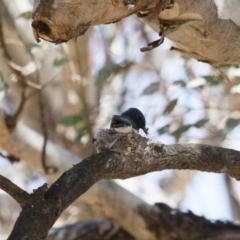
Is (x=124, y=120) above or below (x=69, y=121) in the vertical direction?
above

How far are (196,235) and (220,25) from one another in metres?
0.76

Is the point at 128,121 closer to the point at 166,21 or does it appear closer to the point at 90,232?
the point at 166,21

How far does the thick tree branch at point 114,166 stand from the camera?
54cm

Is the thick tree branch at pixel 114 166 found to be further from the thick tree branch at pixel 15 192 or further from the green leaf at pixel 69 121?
the green leaf at pixel 69 121

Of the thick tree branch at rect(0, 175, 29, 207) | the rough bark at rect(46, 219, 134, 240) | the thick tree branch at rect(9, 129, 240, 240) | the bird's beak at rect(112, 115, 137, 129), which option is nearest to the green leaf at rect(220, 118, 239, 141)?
the rough bark at rect(46, 219, 134, 240)

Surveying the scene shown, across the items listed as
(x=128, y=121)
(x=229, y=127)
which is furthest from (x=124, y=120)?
(x=229, y=127)

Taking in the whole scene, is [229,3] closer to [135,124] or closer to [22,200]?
[135,124]

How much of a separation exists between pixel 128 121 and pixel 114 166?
76 millimetres

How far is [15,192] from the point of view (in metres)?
0.57

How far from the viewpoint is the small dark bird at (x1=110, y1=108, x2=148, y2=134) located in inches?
27.6

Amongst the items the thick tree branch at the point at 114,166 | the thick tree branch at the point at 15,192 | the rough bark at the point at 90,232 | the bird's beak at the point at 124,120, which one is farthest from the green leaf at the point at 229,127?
the thick tree branch at the point at 15,192

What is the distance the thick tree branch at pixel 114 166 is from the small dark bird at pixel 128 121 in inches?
0.4

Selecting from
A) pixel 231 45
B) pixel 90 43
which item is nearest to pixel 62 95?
pixel 90 43

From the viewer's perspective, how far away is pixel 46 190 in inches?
22.4
